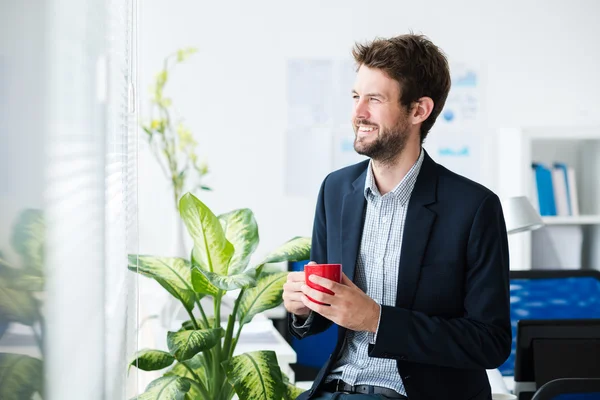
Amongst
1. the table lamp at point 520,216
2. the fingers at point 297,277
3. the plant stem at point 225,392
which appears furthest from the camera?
the table lamp at point 520,216

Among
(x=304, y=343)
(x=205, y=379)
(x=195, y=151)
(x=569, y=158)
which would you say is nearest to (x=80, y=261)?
(x=205, y=379)

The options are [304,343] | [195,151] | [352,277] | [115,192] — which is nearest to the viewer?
[115,192]

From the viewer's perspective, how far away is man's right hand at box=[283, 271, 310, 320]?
61.2 inches

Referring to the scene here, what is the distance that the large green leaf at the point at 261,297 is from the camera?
185 cm

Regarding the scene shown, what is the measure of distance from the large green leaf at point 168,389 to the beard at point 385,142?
0.66m

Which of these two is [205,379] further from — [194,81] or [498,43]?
[498,43]

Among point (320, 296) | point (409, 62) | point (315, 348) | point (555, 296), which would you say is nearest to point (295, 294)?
point (320, 296)

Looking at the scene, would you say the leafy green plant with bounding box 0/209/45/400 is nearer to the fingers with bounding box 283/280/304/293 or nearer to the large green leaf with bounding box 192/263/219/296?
the fingers with bounding box 283/280/304/293

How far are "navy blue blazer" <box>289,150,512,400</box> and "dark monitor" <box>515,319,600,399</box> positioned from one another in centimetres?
40

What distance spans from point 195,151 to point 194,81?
39cm

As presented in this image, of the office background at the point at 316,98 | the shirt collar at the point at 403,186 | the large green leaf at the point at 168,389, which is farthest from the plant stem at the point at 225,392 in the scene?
the office background at the point at 316,98

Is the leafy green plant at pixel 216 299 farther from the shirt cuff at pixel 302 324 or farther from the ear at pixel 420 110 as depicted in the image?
the ear at pixel 420 110

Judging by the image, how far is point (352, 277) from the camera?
164 cm

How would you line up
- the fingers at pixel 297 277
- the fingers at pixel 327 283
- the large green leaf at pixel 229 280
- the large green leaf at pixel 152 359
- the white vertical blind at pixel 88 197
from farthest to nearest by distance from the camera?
the large green leaf at pixel 152 359, the large green leaf at pixel 229 280, the fingers at pixel 297 277, the fingers at pixel 327 283, the white vertical blind at pixel 88 197
